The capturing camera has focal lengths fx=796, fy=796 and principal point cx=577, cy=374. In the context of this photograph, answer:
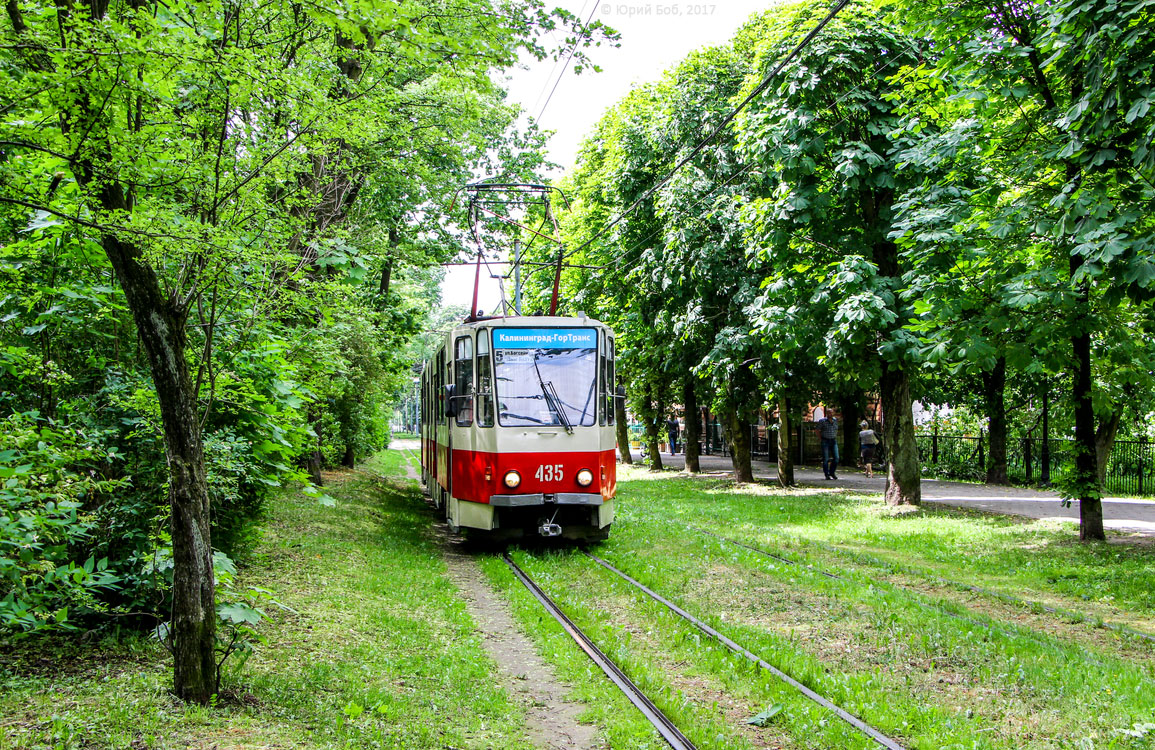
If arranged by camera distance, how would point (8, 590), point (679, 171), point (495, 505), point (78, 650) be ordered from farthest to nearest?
1. point (679, 171)
2. point (495, 505)
3. point (78, 650)
4. point (8, 590)

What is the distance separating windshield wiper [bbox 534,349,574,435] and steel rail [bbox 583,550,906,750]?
2891 mm

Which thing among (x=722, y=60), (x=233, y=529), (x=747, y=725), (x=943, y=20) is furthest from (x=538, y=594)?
(x=722, y=60)

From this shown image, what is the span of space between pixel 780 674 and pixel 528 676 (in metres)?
2.01

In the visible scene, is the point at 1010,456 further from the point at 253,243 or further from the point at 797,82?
the point at 253,243

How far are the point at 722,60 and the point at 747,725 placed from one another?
19089 mm

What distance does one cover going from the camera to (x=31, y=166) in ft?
15.7

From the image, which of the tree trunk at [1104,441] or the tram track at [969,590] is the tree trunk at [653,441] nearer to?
the tree trunk at [1104,441]

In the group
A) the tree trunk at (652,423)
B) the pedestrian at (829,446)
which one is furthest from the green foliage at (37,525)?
the tree trunk at (652,423)

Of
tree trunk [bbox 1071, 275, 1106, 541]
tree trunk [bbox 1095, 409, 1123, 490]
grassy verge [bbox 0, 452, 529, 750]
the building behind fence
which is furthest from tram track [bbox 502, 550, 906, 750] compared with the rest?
tree trunk [bbox 1095, 409, 1123, 490]

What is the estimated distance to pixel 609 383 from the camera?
1222 centimetres

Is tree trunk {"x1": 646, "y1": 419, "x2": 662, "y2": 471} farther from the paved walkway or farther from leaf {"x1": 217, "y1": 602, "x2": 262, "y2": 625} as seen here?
leaf {"x1": 217, "y1": 602, "x2": 262, "y2": 625}

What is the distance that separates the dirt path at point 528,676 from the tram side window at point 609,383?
317cm

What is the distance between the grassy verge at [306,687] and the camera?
4.50m

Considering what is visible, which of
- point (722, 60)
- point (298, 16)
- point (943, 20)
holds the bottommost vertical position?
point (298, 16)
